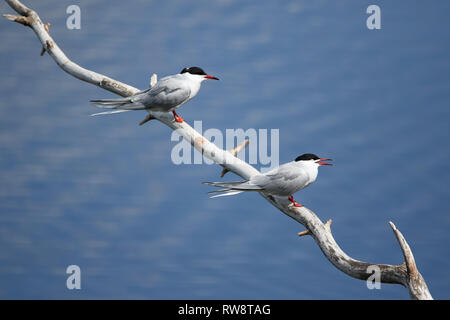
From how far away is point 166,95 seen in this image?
12.6ft

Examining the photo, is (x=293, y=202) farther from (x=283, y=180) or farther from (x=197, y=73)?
(x=197, y=73)

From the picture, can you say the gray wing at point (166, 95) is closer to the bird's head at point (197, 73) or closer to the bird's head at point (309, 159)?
the bird's head at point (197, 73)

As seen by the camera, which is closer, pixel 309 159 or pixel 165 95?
pixel 309 159

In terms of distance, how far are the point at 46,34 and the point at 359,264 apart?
3415 mm

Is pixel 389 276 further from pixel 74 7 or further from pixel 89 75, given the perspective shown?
pixel 74 7

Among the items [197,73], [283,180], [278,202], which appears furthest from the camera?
[197,73]

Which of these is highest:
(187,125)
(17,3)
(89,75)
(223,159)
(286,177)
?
(17,3)

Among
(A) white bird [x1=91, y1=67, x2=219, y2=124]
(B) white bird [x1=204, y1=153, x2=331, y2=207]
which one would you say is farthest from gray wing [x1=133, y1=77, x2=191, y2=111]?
(B) white bird [x1=204, y1=153, x2=331, y2=207]

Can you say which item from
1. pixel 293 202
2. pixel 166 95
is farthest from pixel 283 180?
pixel 166 95

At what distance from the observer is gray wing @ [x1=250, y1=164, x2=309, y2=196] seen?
11.3ft

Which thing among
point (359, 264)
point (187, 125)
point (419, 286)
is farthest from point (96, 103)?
point (419, 286)

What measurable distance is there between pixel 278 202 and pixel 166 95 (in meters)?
1.17

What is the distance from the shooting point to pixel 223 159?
4000mm

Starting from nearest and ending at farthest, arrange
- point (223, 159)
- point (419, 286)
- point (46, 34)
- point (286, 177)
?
point (419, 286) < point (286, 177) < point (223, 159) < point (46, 34)
